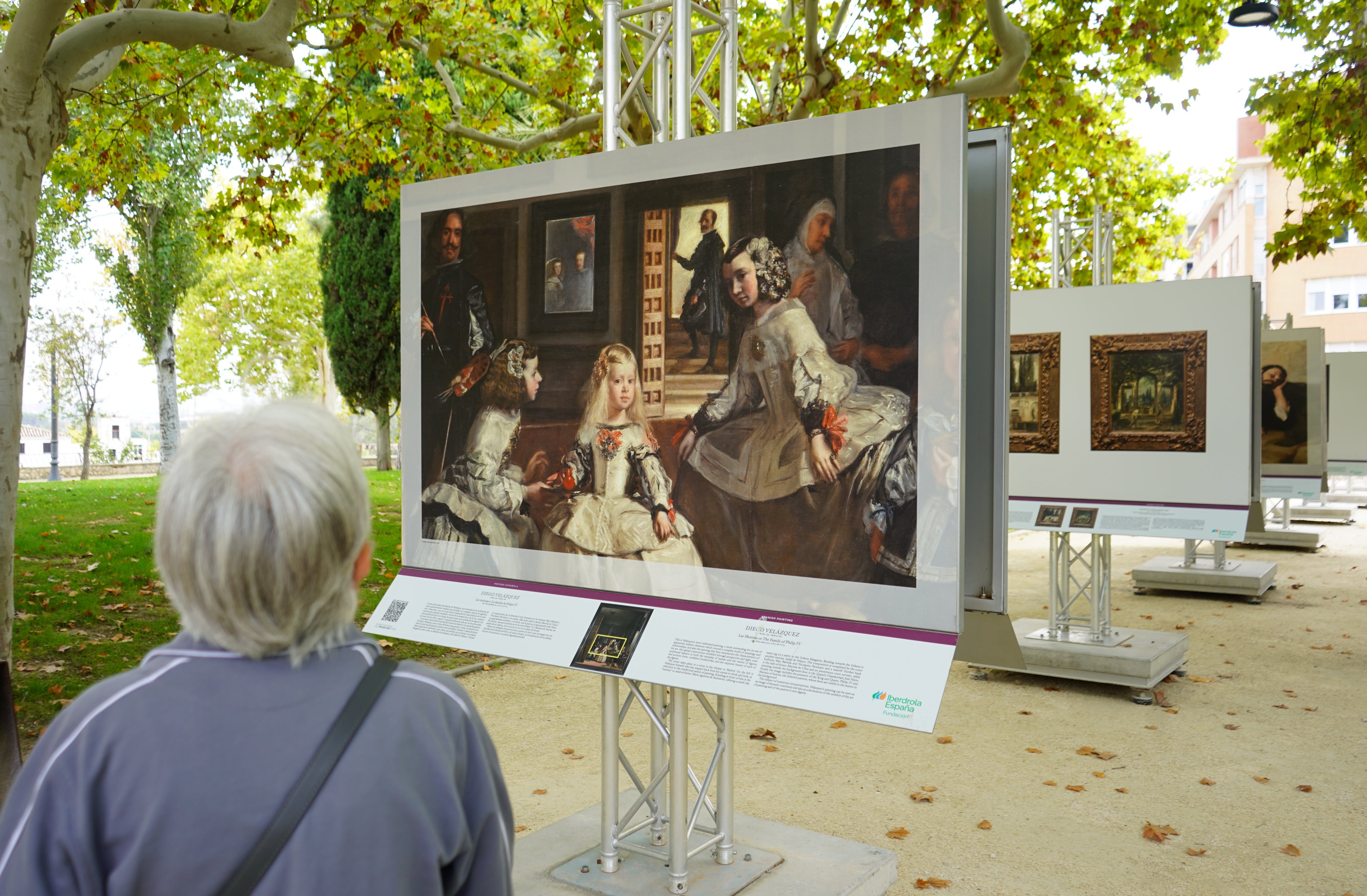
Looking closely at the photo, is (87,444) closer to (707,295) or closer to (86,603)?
(86,603)

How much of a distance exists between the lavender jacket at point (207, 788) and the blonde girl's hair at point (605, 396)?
221cm

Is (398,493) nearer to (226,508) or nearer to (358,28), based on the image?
(358,28)

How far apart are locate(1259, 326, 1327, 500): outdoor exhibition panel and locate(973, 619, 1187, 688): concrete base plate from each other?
5755mm

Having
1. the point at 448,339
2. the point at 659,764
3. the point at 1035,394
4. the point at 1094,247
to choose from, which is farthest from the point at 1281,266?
the point at 448,339

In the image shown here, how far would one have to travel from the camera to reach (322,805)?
1.32 meters

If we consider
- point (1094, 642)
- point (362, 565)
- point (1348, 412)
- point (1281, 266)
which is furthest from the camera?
point (1281, 266)

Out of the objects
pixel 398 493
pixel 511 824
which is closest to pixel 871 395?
pixel 511 824

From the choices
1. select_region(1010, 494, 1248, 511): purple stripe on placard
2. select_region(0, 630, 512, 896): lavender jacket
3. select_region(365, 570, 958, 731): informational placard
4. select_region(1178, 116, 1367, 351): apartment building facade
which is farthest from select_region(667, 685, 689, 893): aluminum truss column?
Result: select_region(1178, 116, 1367, 351): apartment building facade

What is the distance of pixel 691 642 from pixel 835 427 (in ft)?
2.81

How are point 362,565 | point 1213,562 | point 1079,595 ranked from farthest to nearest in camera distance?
point 1213,562
point 1079,595
point 362,565

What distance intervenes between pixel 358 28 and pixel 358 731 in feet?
27.2

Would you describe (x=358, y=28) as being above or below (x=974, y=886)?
above

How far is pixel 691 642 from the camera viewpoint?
3.27m

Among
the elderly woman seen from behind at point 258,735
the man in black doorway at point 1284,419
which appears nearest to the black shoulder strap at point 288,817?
the elderly woman seen from behind at point 258,735
